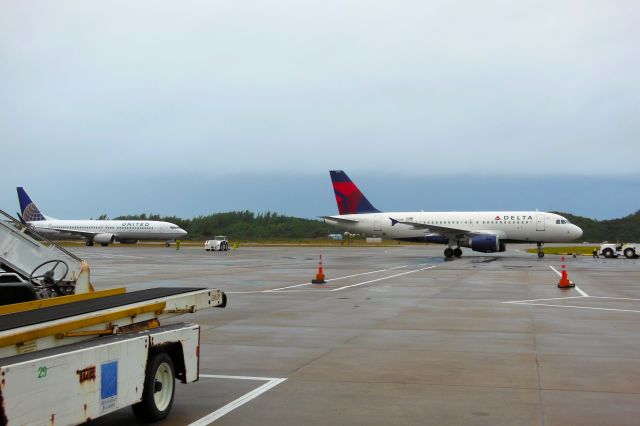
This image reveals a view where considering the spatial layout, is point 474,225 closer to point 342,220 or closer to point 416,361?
point 342,220

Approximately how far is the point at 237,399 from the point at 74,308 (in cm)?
220

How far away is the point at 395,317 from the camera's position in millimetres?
14922

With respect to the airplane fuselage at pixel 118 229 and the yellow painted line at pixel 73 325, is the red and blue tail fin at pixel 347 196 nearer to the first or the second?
the airplane fuselage at pixel 118 229

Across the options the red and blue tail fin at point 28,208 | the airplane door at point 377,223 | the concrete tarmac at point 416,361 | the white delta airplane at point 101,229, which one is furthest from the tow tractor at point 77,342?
the red and blue tail fin at point 28,208

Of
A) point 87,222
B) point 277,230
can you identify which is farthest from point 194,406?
point 277,230

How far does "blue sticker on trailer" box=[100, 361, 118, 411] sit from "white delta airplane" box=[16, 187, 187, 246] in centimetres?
7302

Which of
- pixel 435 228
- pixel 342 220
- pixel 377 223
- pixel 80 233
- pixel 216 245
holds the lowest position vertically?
pixel 216 245

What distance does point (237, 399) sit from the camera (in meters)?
7.59

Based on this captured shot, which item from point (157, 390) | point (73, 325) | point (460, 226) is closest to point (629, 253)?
point (460, 226)

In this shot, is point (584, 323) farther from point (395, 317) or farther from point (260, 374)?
point (260, 374)

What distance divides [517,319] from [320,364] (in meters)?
6.64

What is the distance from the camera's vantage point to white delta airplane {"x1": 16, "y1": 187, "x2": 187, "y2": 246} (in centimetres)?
7819

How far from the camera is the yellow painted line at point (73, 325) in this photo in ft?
16.3

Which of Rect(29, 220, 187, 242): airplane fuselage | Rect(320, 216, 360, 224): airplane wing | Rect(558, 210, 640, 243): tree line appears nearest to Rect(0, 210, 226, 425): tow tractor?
Rect(320, 216, 360, 224): airplane wing
